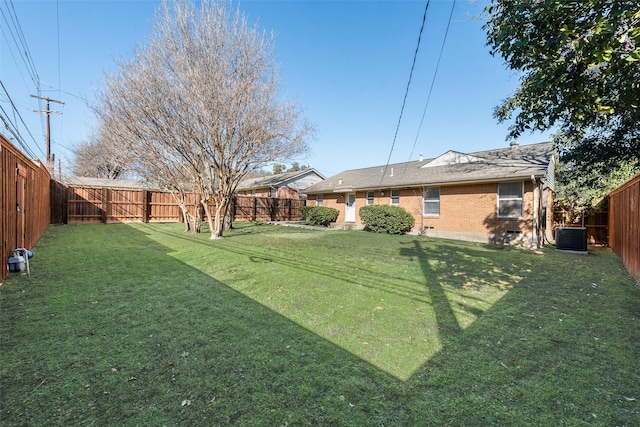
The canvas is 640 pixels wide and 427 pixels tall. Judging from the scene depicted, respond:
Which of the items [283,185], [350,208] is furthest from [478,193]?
[283,185]

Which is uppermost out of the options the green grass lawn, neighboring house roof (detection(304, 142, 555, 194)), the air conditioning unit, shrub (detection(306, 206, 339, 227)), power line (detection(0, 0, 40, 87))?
power line (detection(0, 0, 40, 87))

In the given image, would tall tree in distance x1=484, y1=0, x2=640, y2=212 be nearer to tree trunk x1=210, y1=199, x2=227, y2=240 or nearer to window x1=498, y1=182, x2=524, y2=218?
window x1=498, y1=182, x2=524, y2=218

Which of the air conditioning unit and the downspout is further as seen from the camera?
the downspout

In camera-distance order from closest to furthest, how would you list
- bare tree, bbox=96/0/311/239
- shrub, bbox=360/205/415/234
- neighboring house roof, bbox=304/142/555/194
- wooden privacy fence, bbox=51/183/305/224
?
bare tree, bbox=96/0/311/239, neighboring house roof, bbox=304/142/555/194, shrub, bbox=360/205/415/234, wooden privacy fence, bbox=51/183/305/224

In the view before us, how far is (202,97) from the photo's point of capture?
31.4 feet

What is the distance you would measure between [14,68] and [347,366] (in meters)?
12.7

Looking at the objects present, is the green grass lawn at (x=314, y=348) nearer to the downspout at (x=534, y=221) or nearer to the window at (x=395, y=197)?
the downspout at (x=534, y=221)

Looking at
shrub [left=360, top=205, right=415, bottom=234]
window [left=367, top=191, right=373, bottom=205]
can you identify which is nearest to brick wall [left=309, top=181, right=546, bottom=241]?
shrub [left=360, top=205, right=415, bottom=234]

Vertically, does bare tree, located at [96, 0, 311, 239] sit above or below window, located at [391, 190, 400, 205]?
above

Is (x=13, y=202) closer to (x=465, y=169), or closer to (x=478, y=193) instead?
(x=478, y=193)

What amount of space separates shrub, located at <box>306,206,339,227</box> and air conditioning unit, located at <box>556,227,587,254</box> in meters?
11.3

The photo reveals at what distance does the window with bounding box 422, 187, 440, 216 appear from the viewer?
13.8 m

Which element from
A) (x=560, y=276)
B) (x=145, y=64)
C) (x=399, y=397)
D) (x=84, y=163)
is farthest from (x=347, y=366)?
(x=84, y=163)

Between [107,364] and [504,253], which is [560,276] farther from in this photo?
[107,364]
